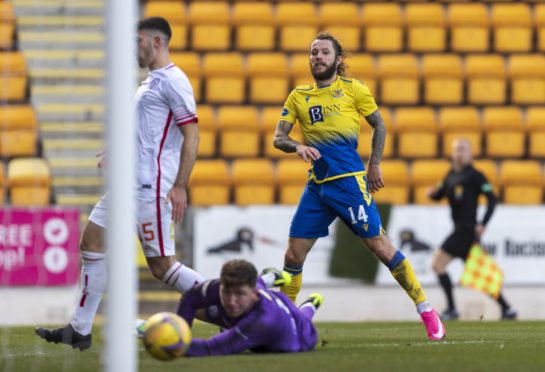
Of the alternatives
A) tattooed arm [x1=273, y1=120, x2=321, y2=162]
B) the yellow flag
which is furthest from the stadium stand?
tattooed arm [x1=273, y1=120, x2=321, y2=162]

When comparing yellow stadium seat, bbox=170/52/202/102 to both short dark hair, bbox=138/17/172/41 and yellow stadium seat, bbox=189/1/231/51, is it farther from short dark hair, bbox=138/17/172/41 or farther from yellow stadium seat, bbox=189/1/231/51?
short dark hair, bbox=138/17/172/41

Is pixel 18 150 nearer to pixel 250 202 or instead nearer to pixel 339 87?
pixel 250 202

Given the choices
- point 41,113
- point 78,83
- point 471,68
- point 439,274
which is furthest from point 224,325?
point 471,68

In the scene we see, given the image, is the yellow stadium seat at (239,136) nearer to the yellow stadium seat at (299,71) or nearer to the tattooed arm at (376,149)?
the yellow stadium seat at (299,71)

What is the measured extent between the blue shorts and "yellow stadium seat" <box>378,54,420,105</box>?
843 centimetres

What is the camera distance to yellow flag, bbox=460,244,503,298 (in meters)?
13.3

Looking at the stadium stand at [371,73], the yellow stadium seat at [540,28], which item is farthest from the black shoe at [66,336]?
the yellow stadium seat at [540,28]

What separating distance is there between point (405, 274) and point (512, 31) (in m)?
10.1

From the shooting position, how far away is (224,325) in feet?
22.5

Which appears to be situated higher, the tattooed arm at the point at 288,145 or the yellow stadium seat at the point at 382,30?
the yellow stadium seat at the point at 382,30

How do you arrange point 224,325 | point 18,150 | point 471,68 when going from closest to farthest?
point 224,325 → point 18,150 → point 471,68

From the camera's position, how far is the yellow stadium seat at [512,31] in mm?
17312

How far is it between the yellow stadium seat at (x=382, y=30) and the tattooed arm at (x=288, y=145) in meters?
9.20

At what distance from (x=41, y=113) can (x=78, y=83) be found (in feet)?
9.21
